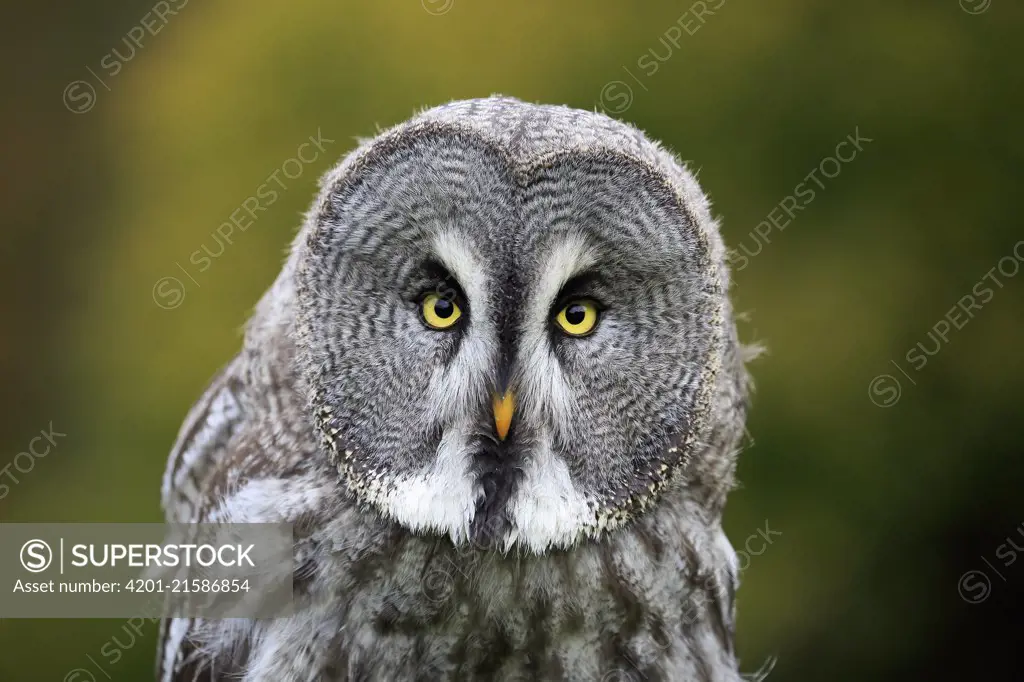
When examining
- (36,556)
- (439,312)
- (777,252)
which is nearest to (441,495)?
(439,312)

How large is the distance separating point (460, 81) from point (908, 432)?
197 centimetres

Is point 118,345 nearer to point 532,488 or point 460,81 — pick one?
point 460,81

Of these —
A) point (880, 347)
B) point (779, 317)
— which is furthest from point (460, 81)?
point (880, 347)

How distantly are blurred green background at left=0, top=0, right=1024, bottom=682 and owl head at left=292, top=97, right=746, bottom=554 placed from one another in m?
1.75

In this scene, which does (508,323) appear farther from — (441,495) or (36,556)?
(36,556)

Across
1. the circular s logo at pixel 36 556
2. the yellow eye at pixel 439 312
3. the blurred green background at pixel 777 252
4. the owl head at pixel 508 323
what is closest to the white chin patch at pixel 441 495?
the owl head at pixel 508 323

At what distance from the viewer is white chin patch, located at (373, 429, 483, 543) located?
1.67 metres

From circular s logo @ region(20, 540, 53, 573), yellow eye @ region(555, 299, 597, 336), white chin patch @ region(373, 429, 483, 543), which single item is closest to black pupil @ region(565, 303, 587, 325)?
yellow eye @ region(555, 299, 597, 336)

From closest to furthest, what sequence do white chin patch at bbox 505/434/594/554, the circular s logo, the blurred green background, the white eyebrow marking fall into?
the white eyebrow marking
white chin patch at bbox 505/434/594/554
the circular s logo
the blurred green background

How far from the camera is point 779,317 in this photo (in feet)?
11.8

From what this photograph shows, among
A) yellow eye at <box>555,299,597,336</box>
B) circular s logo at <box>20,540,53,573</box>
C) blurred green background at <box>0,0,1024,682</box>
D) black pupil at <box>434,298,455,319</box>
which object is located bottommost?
yellow eye at <box>555,299,597,336</box>

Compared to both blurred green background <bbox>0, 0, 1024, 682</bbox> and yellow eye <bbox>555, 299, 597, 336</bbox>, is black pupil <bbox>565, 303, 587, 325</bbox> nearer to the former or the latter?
yellow eye <bbox>555, 299, 597, 336</bbox>

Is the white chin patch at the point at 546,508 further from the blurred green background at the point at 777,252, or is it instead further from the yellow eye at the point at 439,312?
the blurred green background at the point at 777,252

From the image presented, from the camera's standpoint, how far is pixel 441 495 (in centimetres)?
170
